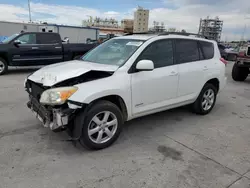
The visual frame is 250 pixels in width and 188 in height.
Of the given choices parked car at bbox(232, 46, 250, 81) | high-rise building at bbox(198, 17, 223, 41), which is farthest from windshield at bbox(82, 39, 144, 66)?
high-rise building at bbox(198, 17, 223, 41)

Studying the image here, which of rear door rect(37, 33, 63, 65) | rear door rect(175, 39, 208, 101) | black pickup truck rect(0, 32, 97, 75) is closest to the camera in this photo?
rear door rect(175, 39, 208, 101)

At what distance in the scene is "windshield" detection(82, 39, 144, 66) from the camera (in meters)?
3.71

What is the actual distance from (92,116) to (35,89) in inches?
43.3

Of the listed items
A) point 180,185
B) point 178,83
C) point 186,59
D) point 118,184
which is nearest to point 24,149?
point 118,184

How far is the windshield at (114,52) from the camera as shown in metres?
3.71

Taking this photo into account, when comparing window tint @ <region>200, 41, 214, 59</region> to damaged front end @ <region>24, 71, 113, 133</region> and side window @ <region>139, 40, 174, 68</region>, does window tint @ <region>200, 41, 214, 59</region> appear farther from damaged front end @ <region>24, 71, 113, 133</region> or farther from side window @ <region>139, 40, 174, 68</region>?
damaged front end @ <region>24, 71, 113, 133</region>

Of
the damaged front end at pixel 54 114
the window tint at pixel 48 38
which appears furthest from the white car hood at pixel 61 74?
the window tint at pixel 48 38

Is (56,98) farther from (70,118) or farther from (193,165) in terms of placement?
(193,165)

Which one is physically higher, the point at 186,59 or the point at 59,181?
the point at 186,59

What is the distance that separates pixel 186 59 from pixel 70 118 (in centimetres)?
266

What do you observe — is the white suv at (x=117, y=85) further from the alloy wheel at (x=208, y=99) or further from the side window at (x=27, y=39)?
the side window at (x=27, y=39)

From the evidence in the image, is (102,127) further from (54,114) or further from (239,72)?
(239,72)

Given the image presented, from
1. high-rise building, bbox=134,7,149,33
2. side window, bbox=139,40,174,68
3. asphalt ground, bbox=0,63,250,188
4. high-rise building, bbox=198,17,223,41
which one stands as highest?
high-rise building, bbox=134,7,149,33

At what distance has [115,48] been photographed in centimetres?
413
